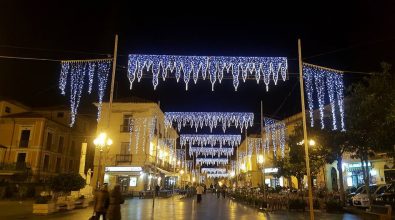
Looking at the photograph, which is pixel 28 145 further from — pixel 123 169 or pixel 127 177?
pixel 127 177

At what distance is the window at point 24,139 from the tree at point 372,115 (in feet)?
118

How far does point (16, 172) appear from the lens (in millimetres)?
38719

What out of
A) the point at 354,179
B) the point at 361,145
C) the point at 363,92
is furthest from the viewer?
the point at 354,179

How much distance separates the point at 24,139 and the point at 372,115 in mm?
38109

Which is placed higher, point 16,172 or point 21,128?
point 21,128

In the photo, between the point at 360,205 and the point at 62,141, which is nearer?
the point at 360,205

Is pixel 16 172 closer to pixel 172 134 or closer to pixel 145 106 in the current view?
pixel 145 106

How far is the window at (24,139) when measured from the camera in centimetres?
4197

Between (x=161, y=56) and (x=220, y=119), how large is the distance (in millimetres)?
17245

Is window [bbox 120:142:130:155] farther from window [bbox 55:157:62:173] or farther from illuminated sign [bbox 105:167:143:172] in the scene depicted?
window [bbox 55:157:62:173]

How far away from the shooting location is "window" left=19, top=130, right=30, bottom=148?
4197cm

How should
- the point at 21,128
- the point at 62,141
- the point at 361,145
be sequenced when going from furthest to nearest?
the point at 62,141 < the point at 21,128 < the point at 361,145

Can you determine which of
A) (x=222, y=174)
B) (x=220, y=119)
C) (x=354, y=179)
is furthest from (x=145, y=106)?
(x=222, y=174)

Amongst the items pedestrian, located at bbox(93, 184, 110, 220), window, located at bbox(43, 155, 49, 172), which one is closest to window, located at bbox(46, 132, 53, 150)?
window, located at bbox(43, 155, 49, 172)
